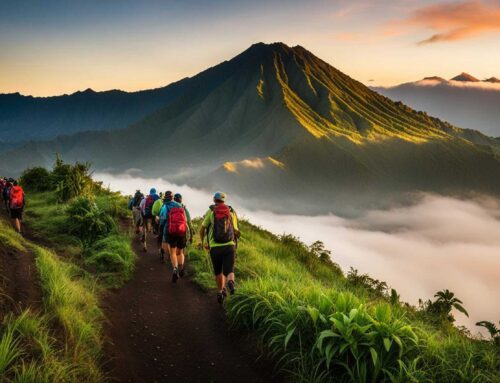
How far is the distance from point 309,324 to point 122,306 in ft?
11.9

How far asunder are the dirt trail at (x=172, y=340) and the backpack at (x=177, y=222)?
4.06ft

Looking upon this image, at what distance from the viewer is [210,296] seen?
816cm

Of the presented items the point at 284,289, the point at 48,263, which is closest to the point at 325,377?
the point at 284,289

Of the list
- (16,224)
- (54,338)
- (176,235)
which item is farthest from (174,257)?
(16,224)

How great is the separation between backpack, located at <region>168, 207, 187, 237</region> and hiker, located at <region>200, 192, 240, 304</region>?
5.25 ft

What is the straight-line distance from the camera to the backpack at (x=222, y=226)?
7172 mm

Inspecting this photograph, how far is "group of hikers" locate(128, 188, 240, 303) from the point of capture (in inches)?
283

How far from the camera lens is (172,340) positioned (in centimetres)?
614

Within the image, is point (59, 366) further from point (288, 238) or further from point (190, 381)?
point (288, 238)

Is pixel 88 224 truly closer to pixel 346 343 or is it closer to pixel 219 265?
pixel 219 265

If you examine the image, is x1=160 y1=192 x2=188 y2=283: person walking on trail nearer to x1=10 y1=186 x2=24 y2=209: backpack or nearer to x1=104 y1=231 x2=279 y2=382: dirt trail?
x1=104 y1=231 x2=279 y2=382: dirt trail

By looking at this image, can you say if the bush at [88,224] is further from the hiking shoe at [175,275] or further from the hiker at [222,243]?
the hiker at [222,243]

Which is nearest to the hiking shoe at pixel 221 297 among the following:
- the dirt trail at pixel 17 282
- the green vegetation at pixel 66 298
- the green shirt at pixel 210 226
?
the green shirt at pixel 210 226

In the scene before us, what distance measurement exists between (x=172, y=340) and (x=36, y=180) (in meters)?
19.2
